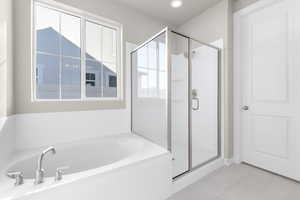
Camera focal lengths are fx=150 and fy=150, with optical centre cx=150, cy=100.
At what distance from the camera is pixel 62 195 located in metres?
0.99

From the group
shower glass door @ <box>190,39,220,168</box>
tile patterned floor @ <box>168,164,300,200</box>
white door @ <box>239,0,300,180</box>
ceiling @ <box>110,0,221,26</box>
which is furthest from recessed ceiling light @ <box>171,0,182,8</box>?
tile patterned floor @ <box>168,164,300,200</box>

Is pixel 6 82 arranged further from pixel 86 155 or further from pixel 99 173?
pixel 99 173

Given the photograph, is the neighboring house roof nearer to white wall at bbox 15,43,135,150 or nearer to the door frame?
white wall at bbox 15,43,135,150

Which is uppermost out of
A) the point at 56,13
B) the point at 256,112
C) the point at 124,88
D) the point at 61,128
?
the point at 56,13

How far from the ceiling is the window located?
0.50m

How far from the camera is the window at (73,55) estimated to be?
1.94 meters

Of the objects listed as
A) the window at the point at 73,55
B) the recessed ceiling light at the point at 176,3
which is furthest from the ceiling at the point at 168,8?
the window at the point at 73,55

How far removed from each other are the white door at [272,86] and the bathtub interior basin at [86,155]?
1.74 meters

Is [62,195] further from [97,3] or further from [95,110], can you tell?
[97,3]

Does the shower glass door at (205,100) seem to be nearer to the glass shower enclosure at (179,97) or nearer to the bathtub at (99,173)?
the glass shower enclosure at (179,97)

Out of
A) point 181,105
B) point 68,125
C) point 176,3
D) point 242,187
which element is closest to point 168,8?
point 176,3

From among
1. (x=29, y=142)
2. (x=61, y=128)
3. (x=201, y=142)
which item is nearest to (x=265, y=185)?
(x=201, y=142)

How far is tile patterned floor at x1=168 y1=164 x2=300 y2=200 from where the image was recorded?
159cm

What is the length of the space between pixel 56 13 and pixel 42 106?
1256 millimetres
